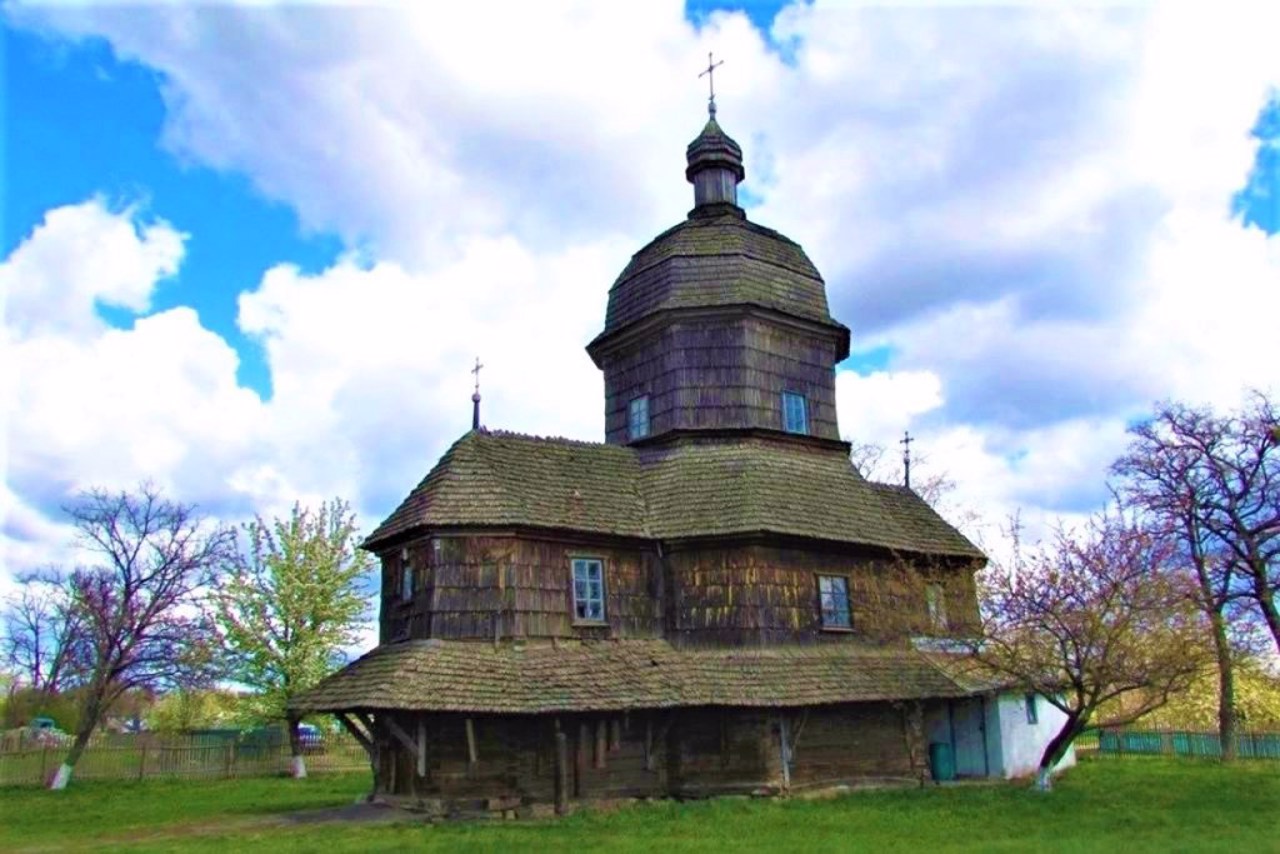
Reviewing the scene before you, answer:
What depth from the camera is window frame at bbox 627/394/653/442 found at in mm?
22875

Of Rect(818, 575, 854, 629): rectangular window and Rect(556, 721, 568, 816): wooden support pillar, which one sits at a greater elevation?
Rect(818, 575, 854, 629): rectangular window

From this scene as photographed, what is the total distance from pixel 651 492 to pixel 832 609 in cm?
425

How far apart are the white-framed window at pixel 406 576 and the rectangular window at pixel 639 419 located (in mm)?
6006

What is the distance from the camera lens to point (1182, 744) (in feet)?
95.8

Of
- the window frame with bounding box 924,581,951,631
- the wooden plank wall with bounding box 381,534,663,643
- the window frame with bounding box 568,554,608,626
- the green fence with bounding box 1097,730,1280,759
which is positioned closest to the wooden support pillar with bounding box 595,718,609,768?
the wooden plank wall with bounding box 381,534,663,643

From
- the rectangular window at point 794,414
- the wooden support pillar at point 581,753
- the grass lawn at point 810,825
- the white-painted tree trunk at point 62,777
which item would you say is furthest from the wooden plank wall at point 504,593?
the white-painted tree trunk at point 62,777

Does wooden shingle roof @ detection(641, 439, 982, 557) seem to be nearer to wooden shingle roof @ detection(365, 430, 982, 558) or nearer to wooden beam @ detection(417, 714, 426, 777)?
wooden shingle roof @ detection(365, 430, 982, 558)

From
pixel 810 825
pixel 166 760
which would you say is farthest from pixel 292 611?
pixel 810 825

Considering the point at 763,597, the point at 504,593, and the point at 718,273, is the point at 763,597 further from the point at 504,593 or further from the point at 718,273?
the point at 718,273

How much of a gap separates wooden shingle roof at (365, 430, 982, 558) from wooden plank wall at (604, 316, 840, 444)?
0.67 m

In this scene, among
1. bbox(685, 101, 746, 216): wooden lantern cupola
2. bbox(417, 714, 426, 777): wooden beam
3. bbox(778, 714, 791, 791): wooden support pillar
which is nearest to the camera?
bbox(417, 714, 426, 777): wooden beam

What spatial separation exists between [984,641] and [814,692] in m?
3.30

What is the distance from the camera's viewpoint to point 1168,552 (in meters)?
19.0

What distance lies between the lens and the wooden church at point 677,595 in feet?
57.0
